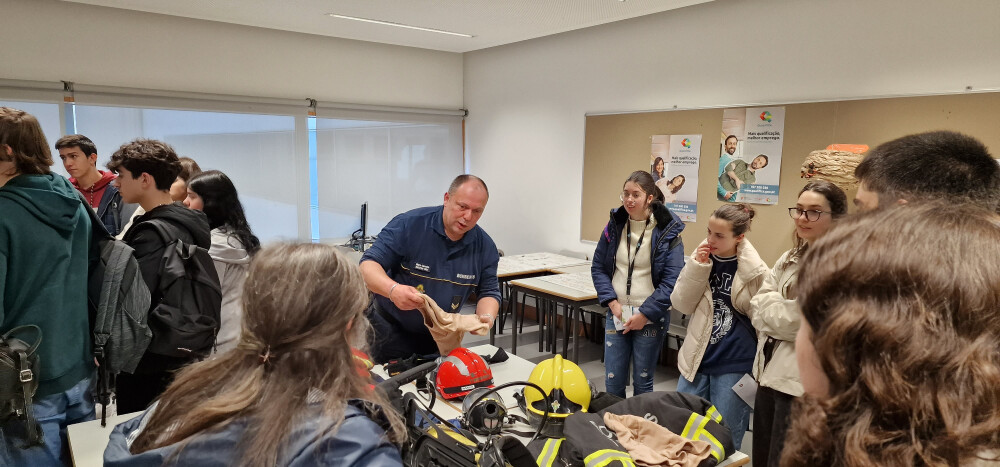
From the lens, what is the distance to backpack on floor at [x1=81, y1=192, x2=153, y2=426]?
6.31ft

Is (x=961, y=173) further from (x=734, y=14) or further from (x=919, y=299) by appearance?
(x=734, y=14)

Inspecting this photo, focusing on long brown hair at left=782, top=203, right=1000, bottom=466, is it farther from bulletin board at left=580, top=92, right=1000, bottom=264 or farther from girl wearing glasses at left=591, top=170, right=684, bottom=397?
bulletin board at left=580, top=92, right=1000, bottom=264

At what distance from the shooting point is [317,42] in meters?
5.96

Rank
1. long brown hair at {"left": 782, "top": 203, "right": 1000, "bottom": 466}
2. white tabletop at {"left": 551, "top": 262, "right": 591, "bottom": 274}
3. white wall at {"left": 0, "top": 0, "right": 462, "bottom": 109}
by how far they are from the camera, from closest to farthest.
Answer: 1. long brown hair at {"left": 782, "top": 203, "right": 1000, "bottom": 466}
2. white wall at {"left": 0, "top": 0, "right": 462, "bottom": 109}
3. white tabletop at {"left": 551, "top": 262, "right": 591, "bottom": 274}

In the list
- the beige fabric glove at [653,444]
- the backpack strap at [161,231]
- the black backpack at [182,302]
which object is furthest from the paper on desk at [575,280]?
the backpack strap at [161,231]

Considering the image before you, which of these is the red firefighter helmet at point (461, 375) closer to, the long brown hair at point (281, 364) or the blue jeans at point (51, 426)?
the long brown hair at point (281, 364)

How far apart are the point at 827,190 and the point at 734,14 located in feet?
8.93

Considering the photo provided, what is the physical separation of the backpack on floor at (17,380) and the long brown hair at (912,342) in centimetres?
203

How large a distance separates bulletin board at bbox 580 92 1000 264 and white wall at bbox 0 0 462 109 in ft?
7.77

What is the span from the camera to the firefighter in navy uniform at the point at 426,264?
2.61 m

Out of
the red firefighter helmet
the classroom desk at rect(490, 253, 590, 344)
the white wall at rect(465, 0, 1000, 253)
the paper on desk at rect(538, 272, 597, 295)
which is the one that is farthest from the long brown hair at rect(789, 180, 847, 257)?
the classroom desk at rect(490, 253, 590, 344)

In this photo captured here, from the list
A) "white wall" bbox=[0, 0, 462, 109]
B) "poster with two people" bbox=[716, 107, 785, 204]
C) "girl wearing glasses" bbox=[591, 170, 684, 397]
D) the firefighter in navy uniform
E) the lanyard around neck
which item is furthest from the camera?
"white wall" bbox=[0, 0, 462, 109]

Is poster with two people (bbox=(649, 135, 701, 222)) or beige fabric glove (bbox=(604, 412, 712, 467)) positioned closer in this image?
beige fabric glove (bbox=(604, 412, 712, 467))

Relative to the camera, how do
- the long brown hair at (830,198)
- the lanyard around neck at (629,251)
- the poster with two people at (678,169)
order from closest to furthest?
the long brown hair at (830,198) → the lanyard around neck at (629,251) → the poster with two people at (678,169)
